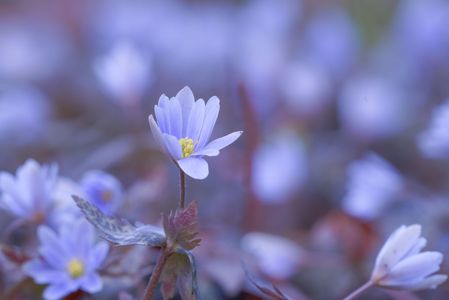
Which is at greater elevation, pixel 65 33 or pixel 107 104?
pixel 65 33

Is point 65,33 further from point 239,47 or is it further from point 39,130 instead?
point 39,130

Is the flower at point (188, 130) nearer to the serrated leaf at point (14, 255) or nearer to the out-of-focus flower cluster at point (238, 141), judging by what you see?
the out-of-focus flower cluster at point (238, 141)

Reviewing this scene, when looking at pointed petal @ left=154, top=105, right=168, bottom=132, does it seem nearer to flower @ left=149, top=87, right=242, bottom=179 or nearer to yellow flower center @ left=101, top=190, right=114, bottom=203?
flower @ left=149, top=87, right=242, bottom=179

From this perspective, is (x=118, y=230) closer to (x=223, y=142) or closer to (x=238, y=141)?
(x=223, y=142)

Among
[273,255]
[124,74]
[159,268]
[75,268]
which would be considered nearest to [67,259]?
[75,268]

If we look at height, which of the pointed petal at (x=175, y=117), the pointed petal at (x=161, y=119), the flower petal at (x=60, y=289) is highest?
the pointed petal at (x=175, y=117)

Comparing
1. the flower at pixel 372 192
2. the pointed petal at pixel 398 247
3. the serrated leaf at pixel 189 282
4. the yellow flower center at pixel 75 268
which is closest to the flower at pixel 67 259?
the yellow flower center at pixel 75 268

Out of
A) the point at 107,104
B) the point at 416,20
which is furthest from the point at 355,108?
the point at 107,104
